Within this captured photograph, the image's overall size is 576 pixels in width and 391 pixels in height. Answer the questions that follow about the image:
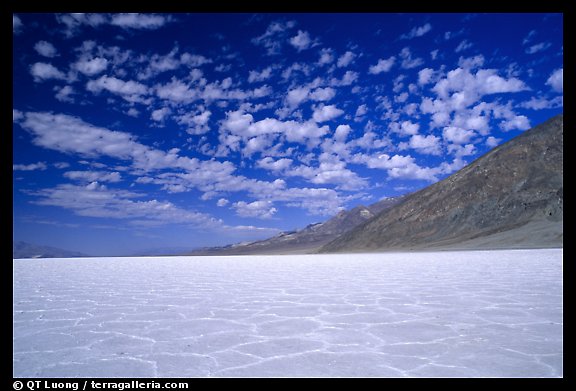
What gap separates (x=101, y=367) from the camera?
3.19 meters

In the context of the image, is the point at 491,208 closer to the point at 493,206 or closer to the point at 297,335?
the point at 493,206

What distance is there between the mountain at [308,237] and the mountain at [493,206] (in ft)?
123

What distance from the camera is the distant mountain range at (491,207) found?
42.6 metres

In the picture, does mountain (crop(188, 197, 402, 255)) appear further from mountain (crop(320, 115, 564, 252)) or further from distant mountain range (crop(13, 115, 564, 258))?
mountain (crop(320, 115, 564, 252))

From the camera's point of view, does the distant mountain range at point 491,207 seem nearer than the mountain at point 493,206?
Yes

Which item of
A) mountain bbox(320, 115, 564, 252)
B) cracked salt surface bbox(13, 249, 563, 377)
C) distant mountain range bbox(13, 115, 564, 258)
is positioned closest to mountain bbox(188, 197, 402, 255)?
distant mountain range bbox(13, 115, 564, 258)

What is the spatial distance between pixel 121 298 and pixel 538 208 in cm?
5013

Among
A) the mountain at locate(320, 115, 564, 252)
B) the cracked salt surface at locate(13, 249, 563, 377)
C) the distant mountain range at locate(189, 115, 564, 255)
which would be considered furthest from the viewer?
the mountain at locate(320, 115, 564, 252)

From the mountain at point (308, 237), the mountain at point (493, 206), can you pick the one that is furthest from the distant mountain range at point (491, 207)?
the mountain at point (308, 237)

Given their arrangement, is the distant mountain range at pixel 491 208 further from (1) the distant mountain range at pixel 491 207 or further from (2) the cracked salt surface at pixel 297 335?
(2) the cracked salt surface at pixel 297 335

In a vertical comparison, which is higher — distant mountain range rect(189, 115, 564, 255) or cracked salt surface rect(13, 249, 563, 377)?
distant mountain range rect(189, 115, 564, 255)

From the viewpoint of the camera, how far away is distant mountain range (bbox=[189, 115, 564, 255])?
140 ft
